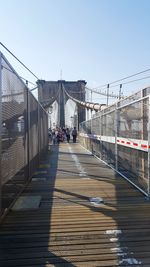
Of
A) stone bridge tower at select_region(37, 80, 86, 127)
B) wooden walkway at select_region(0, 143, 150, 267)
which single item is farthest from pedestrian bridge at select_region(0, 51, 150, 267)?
stone bridge tower at select_region(37, 80, 86, 127)

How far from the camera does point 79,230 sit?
451 centimetres

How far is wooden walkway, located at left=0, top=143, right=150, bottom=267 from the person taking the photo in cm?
358

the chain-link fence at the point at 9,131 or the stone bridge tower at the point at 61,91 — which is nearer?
the chain-link fence at the point at 9,131

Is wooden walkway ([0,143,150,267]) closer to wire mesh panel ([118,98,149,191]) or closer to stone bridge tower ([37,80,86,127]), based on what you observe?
wire mesh panel ([118,98,149,191])

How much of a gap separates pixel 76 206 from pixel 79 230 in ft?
4.64

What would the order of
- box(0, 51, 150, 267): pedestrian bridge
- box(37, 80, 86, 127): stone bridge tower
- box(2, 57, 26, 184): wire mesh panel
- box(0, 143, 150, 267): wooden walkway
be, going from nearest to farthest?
1. box(0, 143, 150, 267): wooden walkway
2. box(0, 51, 150, 267): pedestrian bridge
3. box(2, 57, 26, 184): wire mesh panel
4. box(37, 80, 86, 127): stone bridge tower

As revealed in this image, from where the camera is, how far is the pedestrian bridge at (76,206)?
12.2 feet

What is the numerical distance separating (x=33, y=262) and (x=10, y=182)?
2348mm

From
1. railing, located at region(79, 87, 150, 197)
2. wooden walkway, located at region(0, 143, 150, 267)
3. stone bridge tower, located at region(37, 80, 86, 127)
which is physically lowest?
wooden walkway, located at region(0, 143, 150, 267)

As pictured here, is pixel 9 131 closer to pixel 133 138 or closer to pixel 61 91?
pixel 133 138

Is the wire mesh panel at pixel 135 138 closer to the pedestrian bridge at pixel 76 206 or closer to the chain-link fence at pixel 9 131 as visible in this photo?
the pedestrian bridge at pixel 76 206

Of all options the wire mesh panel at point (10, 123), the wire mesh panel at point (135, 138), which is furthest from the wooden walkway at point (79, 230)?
the wire mesh panel at point (10, 123)

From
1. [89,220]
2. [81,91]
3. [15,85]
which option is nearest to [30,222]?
[89,220]

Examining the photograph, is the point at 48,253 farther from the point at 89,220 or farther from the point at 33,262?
the point at 89,220
